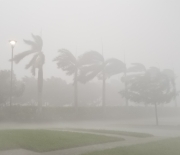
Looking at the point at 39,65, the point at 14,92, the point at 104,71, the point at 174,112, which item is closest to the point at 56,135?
the point at 39,65

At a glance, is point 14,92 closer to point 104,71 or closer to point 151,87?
point 104,71

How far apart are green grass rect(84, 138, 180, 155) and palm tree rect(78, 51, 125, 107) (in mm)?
23041

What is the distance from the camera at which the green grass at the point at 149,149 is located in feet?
32.1

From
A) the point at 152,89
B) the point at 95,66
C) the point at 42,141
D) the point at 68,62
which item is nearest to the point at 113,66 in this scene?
the point at 95,66

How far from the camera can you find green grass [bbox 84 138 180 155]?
9.77 m

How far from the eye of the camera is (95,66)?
115 feet

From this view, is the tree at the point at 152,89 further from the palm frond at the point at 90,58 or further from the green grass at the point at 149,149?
the green grass at the point at 149,149

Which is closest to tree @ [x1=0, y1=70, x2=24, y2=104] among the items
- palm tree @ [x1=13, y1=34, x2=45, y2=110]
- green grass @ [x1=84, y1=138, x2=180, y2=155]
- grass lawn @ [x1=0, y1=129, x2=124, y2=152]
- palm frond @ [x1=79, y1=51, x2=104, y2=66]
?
palm tree @ [x1=13, y1=34, x2=45, y2=110]

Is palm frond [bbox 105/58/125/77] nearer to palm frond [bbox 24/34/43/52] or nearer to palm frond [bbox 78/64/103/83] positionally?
palm frond [bbox 78/64/103/83]

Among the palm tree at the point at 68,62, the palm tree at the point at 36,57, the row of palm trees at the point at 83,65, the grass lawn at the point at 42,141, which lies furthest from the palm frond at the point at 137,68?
the grass lawn at the point at 42,141

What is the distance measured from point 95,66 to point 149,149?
24.6 m

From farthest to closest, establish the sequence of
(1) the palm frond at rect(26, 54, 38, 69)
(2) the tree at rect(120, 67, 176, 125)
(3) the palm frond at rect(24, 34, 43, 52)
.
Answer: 1. (3) the palm frond at rect(24, 34, 43, 52)
2. (1) the palm frond at rect(26, 54, 38, 69)
3. (2) the tree at rect(120, 67, 176, 125)

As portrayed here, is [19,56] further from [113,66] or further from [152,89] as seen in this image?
[152,89]

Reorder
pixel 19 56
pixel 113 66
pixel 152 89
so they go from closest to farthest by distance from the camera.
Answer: pixel 152 89
pixel 19 56
pixel 113 66
